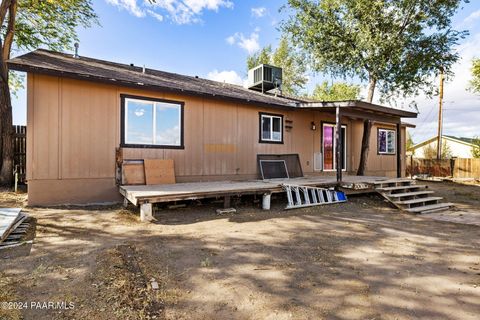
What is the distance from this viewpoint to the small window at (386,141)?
13.1 m

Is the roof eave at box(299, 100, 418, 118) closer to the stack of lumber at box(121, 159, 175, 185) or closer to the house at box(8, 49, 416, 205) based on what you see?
the house at box(8, 49, 416, 205)

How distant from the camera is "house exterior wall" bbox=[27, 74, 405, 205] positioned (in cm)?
576

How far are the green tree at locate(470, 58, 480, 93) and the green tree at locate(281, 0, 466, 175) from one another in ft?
33.6

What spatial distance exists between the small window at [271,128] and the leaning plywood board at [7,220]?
658 centimetres

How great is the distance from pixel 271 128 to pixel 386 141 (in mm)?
7396

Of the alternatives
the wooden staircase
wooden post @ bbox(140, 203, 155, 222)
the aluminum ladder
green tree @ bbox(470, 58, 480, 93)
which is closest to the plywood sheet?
wooden post @ bbox(140, 203, 155, 222)

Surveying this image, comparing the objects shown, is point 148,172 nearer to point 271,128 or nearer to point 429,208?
point 271,128

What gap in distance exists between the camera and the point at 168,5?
11188 millimetres

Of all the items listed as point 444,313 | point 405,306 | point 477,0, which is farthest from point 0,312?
point 477,0

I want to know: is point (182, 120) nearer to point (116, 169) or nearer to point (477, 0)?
point (116, 169)

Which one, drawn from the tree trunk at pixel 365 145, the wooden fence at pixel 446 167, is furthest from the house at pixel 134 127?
the wooden fence at pixel 446 167

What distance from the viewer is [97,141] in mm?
6316

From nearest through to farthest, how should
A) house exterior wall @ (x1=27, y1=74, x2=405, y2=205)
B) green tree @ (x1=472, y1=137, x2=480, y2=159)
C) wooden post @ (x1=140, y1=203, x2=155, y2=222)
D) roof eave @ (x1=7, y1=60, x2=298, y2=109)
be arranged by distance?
wooden post @ (x1=140, y1=203, x2=155, y2=222), roof eave @ (x1=7, y1=60, x2=298, y2=109), house exterior wall @ (x1=27, y1=74, x2=405, y2=205), green tree @ (x1=472, y1=137, x2=480, y2=159)

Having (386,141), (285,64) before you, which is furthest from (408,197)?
(285,64)
